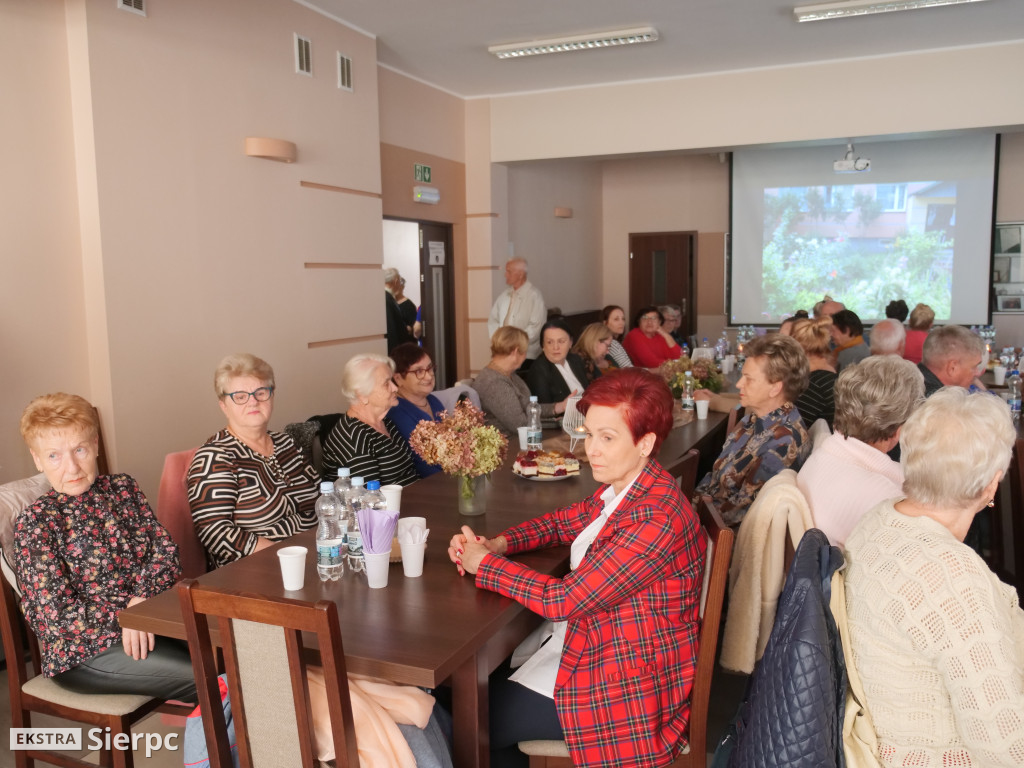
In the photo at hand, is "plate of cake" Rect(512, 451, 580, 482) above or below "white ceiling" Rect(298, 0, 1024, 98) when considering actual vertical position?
below

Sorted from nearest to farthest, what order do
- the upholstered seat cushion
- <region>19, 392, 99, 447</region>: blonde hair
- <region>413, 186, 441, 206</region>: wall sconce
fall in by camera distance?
the upholstered seat cushion
<region>19, 392, 99, 447</region>: blonde hair
<region>413, 186, 441, 206</region>: wall sconce

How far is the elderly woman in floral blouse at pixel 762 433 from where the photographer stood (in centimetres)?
304

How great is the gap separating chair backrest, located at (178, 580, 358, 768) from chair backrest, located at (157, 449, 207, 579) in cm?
122

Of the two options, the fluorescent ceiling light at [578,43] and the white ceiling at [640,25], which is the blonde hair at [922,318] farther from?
the fluorescent ceiling light at [578,43]

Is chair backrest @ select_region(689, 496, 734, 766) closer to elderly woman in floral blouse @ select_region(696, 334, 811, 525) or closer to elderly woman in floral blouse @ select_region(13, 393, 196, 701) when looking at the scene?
elderly woman in floral blouse @ select_region(696, 334, 811, 525)

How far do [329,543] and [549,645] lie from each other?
2.08ft

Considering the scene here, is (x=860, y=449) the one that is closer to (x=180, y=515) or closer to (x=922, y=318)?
(x=180, y=515)

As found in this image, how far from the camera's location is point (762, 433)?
10.2 feet

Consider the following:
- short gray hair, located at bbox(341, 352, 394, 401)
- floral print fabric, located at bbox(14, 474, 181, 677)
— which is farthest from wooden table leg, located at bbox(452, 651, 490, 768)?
short gray hair, located at bbox(341, 352, 394, 401)

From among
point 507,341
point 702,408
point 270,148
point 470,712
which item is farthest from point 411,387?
point 470,712

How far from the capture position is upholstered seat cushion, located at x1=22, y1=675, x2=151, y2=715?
231cm

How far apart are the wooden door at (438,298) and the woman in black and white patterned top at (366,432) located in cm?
420

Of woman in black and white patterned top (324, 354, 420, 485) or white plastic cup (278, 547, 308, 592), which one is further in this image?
woman in black and white patterned top (324, 354, 420, 485)

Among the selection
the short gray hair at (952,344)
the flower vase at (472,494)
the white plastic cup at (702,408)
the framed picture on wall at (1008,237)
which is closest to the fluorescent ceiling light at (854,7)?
the short gray hair at (952,344)
